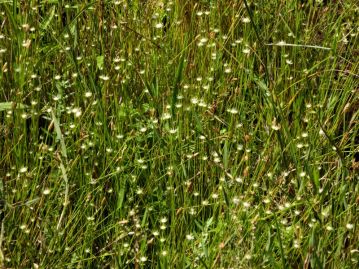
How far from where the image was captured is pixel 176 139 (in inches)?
95.4

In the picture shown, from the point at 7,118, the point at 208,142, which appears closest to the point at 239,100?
the point at 208,142

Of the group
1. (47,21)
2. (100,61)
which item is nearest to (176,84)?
(100,61)

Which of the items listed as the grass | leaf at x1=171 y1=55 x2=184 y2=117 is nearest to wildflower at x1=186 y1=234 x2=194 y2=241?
the grass

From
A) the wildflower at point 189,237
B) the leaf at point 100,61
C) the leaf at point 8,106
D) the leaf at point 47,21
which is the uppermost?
the leaf at point 47,21

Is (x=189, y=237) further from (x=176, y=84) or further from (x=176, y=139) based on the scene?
(x=176, y=84)

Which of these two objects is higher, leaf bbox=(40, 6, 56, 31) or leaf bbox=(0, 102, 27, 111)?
leaf bbox=(40, 6, 56, 31)

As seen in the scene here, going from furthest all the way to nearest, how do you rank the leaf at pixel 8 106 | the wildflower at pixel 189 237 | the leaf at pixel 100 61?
the leaf at pixel 100 61, the leaf at pixel 8 106, the wildflower at pixel 189 237

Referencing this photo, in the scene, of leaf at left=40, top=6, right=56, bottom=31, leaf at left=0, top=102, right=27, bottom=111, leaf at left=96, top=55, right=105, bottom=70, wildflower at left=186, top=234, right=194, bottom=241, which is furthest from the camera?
leaf at left=40, top=6, right=56, bottom=31

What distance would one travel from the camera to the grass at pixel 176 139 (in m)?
2.13

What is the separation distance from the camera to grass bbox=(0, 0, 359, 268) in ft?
6.98

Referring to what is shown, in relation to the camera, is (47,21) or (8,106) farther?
(47,21)

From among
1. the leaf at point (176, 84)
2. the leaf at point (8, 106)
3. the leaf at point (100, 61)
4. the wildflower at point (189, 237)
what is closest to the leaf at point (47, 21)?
the leaf at point (100, 61)

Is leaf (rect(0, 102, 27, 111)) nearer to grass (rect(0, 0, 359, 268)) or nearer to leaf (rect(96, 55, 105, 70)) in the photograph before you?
grass (rect(0, 0, 359, 268))

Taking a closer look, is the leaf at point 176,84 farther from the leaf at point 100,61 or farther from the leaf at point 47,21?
the leaf at point 47,21
